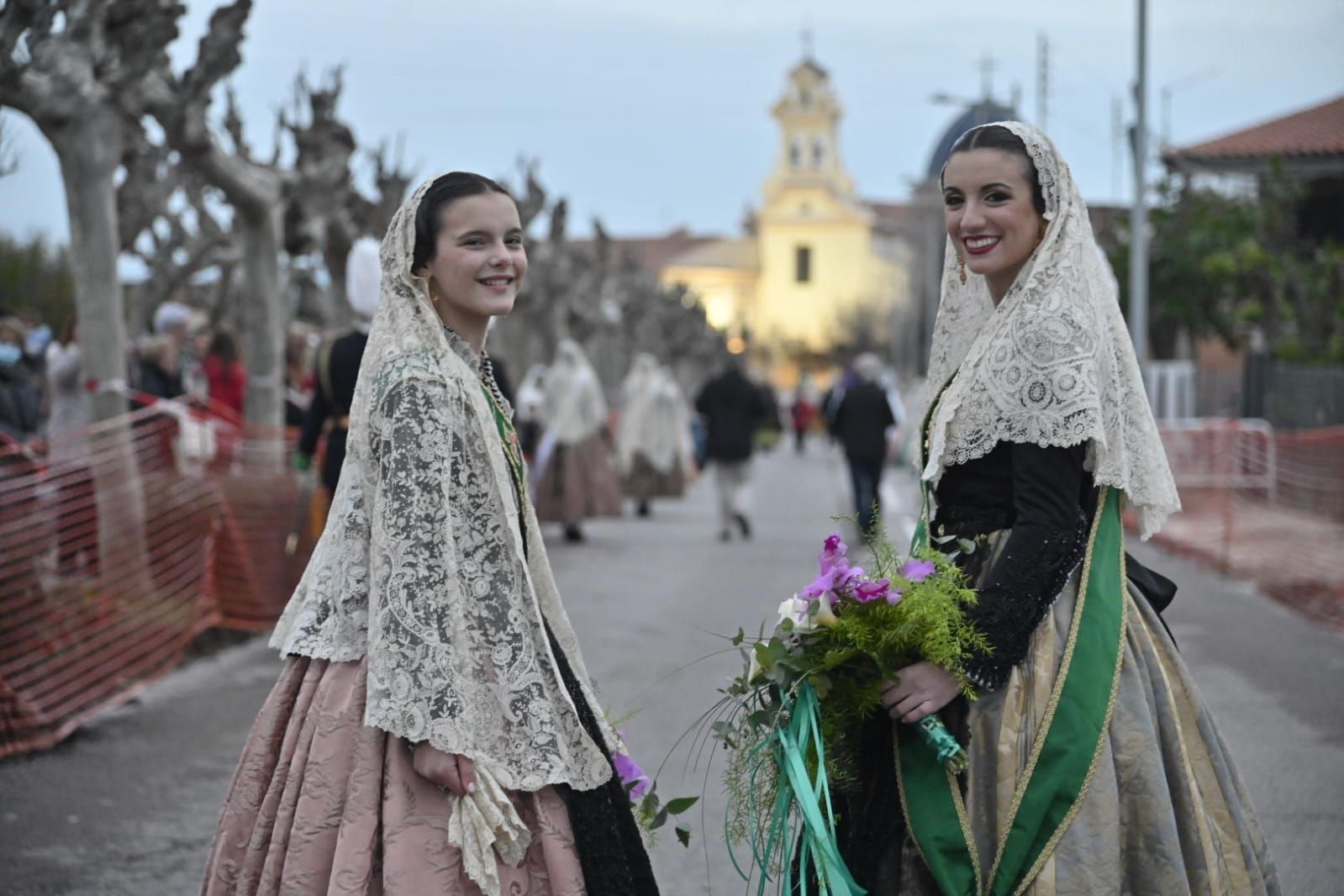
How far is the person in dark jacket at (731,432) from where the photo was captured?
17172 mm

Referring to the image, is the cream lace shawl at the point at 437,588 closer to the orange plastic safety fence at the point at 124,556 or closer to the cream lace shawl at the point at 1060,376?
A: the cream lace shawl at the point at 1060,376

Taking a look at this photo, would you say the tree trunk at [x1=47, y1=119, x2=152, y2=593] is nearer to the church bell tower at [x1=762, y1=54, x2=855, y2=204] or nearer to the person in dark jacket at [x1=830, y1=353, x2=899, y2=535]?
the person in dark jacket at [x1=830, y1=353, x2=899, y2=535]

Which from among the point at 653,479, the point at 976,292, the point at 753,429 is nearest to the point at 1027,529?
the point at 976,292

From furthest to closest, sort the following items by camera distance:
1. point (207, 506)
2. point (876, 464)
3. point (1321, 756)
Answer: point (876, 464) < point (207, 506) < point (1321, 756)

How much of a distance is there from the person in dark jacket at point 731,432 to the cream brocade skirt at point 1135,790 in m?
13.8

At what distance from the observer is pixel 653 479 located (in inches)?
902

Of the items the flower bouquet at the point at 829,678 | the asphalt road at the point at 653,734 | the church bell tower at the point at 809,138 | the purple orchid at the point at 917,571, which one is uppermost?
the church bell tower at the point at 809,138

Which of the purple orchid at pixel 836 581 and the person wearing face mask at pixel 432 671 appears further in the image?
the person wearing face mask at pixel 432 671

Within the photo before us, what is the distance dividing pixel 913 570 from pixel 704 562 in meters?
11.6

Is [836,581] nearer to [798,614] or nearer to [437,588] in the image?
[798,614]

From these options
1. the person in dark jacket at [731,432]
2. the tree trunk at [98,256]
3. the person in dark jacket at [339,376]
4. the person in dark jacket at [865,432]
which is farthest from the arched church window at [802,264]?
the person in dark jacket at [339,376]

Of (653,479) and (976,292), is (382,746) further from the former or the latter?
(653,479)

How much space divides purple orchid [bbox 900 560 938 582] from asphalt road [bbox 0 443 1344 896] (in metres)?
0.70

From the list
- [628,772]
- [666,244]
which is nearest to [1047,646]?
[628,772]
